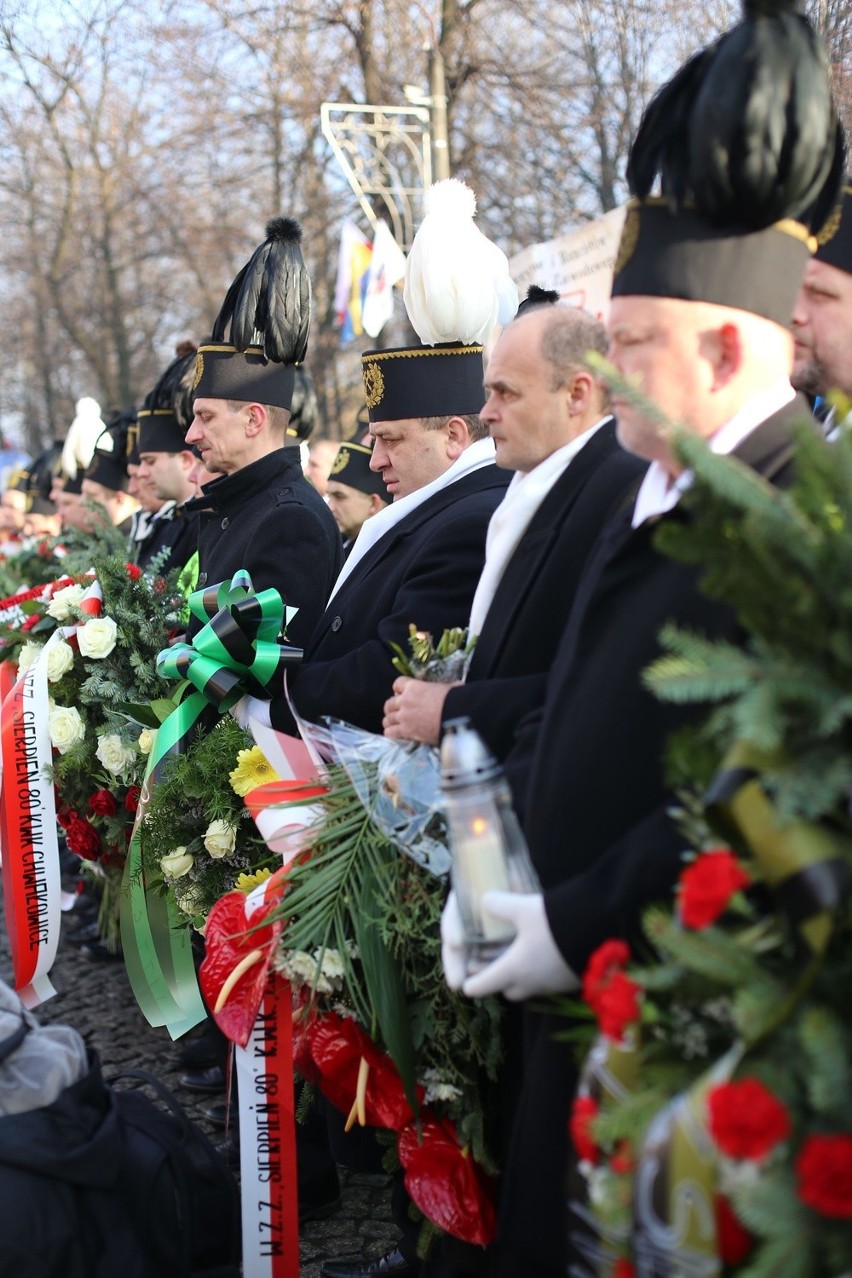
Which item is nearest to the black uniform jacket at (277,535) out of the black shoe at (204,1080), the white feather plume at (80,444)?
the black shoe at (204,1080)

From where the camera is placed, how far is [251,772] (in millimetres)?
3477

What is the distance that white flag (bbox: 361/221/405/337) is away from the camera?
11.0 m

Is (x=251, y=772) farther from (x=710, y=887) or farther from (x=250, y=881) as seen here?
(x=710, y=887)

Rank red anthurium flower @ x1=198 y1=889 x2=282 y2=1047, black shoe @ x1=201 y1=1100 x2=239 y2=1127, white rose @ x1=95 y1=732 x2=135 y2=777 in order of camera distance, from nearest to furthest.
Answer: red anthurium flower @ x1=198 y1=889 x2=282 y2=1047, white rose @ x1=95 y1=732 x2=135 y2=777, black shoe @ x1=201 y1=1100 x2=239 y2=1127

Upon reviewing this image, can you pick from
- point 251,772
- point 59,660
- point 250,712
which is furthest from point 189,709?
point 59,660

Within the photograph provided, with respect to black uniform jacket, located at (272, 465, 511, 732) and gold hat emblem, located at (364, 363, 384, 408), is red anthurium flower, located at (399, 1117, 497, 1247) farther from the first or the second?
gold hat emblem, located at (364, 363, 384, 408)

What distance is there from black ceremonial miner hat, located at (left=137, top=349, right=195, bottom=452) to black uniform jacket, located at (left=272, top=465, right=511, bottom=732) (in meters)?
3.09

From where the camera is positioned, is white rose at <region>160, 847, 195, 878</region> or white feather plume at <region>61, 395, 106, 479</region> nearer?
white rose at <region>160, 847, 195, 878</region>

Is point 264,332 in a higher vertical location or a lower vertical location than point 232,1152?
higher

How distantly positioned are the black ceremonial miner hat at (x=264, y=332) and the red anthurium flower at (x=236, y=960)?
84.1 inches

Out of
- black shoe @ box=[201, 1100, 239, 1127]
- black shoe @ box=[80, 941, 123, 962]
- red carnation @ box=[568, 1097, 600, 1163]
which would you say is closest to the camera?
red carnation @ box=[568, 1097, 600, 1163]

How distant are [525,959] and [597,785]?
0.29 metres

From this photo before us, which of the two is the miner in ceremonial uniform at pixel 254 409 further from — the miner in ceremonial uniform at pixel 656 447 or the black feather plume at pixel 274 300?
the miner in ceremonial uniform at pixel 656 447

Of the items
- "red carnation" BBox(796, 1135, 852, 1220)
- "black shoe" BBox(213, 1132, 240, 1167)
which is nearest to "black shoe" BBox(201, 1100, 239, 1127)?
"black shoe" BBox(213, 1132, 240, 1167)
